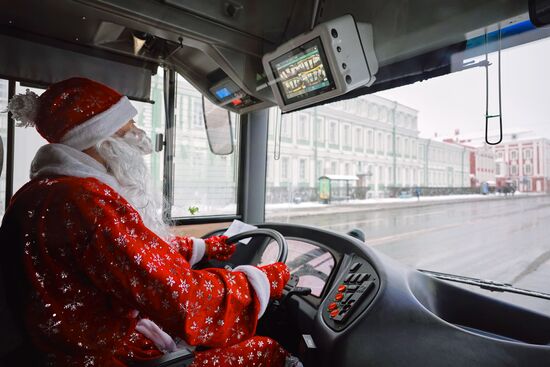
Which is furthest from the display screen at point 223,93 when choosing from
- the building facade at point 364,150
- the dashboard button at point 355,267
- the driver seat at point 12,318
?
the driver seat at point 12,318

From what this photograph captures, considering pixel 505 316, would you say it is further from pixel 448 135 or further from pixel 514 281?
pixel 448 135

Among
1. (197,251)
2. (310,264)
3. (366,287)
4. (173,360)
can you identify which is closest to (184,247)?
(197,251)

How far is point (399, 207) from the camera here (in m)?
2.05

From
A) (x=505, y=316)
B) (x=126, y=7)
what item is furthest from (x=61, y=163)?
(x=505, y=316)

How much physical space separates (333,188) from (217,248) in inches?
51.4

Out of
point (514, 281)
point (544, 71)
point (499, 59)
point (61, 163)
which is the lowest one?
point (514, 281)

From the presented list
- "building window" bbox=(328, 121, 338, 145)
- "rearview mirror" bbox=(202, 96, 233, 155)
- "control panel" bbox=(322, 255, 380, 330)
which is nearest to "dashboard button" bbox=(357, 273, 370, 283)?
"control panel" bbox=(322, 255, 380, 330)

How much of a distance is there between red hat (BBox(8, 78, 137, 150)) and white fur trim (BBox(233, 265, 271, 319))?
0.60 m

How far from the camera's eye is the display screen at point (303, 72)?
5.70 ft

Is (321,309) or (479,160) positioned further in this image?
(479,160)

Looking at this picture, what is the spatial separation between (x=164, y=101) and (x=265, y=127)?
815mm

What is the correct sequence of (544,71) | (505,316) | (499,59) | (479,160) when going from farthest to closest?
(479,160)
(499,59)
(544,71)
(505,316)

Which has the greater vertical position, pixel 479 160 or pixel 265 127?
pixel 265 127

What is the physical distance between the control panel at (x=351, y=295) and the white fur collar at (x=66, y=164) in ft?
2.72
